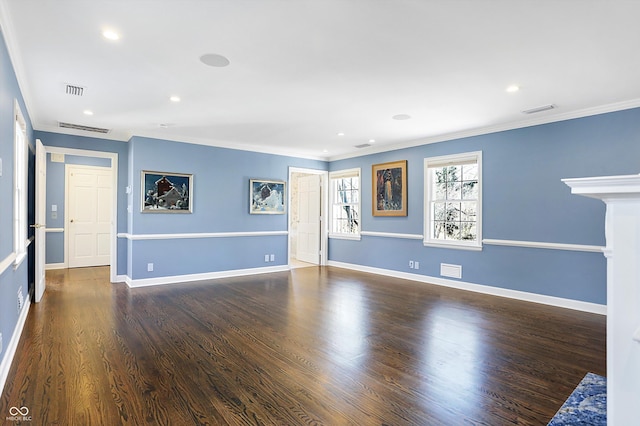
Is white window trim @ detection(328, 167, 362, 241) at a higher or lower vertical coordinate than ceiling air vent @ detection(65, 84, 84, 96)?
lower

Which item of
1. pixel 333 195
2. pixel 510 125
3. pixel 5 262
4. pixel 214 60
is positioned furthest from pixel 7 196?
pixel 333 195

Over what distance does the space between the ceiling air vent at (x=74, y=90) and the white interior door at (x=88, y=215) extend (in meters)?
4.30

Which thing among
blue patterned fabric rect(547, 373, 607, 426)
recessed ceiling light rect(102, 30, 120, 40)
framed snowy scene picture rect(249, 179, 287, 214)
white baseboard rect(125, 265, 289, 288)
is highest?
recessed ceiling light rect(102, 30, 120, 40)

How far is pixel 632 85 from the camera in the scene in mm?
3564

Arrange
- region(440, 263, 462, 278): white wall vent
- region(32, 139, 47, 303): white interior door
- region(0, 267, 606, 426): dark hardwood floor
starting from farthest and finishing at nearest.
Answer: region(440, 263, 462, 278): white wall vent
region(32, 139, 47, 303): white interior door
region(0, 267, 606, 426): dark hardwood floor

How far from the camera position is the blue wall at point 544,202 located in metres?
4.24

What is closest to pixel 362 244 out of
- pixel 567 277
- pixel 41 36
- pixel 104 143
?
pixel 567 277

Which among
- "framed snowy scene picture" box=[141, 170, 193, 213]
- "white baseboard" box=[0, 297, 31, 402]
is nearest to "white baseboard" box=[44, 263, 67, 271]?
"framed snowy scene picture" box=[141, 170, 193, 213]

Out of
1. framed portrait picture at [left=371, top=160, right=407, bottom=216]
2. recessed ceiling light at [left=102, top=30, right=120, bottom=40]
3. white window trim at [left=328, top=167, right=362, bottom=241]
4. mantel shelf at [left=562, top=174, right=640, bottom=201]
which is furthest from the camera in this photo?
white window trim at [left=328, top=167, right=362, bottom=241]

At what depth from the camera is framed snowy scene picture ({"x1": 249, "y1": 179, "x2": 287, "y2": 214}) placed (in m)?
6.93

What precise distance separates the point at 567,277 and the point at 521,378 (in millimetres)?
2624

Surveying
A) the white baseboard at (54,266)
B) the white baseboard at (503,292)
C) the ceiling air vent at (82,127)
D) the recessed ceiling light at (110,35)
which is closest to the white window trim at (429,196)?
the white baseboard at (503,292)

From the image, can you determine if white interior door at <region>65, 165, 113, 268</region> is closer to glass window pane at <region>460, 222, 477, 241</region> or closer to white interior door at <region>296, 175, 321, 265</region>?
white interior door at <region>296, 175, 321, 265</region>

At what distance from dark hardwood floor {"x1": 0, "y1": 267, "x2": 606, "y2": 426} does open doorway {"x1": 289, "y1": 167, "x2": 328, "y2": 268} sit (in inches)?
128
